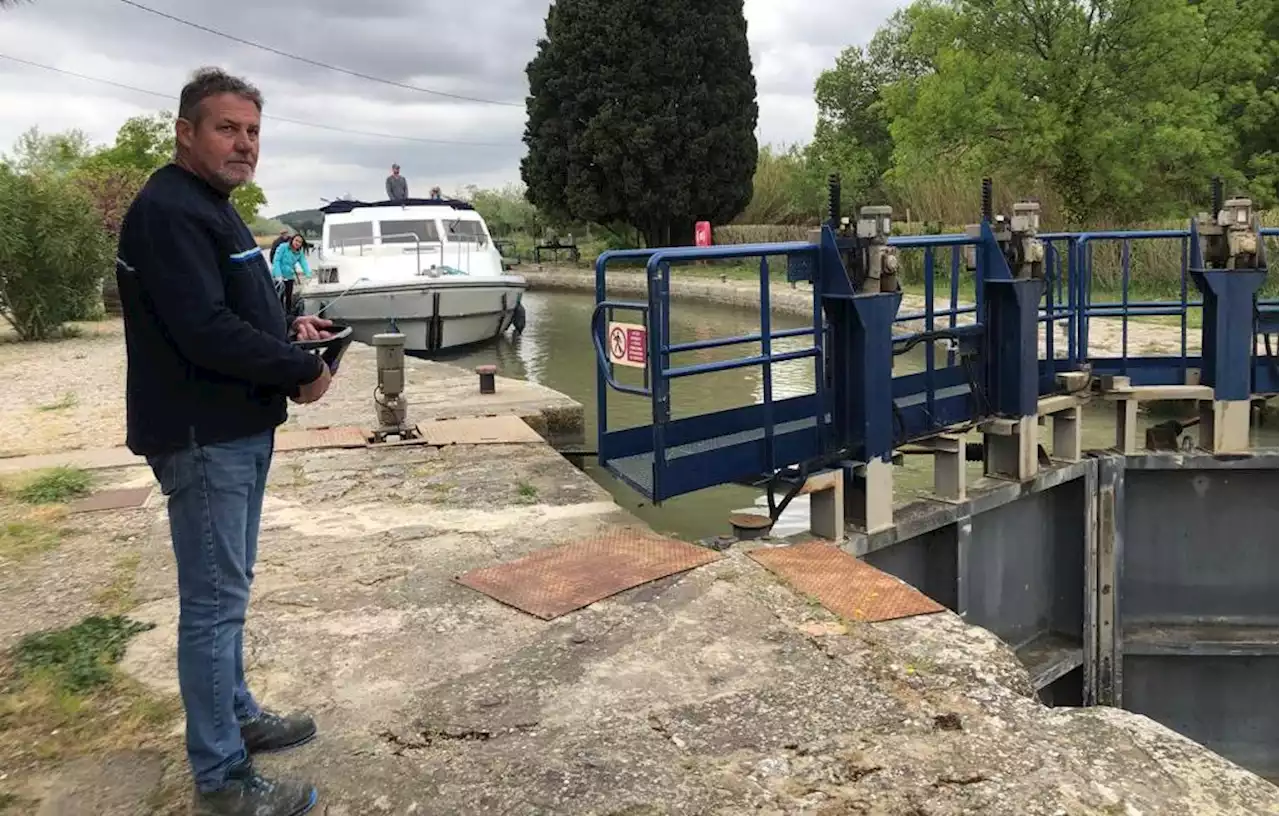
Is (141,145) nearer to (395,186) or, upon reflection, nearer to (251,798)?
(395,186)

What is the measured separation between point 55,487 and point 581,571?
3.68 meters

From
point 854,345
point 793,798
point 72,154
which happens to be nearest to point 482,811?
point 793,798

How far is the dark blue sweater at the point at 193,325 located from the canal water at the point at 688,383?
464cm

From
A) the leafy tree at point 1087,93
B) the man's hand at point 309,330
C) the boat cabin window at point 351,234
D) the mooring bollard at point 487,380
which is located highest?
the leafy tree at point 1087,93

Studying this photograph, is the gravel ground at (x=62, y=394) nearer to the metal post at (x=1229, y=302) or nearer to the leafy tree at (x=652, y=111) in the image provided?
the metal post at (x=1229, y=302)

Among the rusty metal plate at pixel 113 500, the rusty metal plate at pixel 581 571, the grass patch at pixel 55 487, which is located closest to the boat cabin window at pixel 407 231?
the grass patch at pixel 55 487

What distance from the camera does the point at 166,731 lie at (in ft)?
10.1

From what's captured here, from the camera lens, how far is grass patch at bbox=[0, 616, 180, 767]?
3.02m

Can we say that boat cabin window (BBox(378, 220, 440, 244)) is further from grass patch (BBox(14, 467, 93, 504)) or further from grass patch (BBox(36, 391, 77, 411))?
grass patch (BBox(14, 467, 93, 504))

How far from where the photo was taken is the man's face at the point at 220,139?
2.45 m

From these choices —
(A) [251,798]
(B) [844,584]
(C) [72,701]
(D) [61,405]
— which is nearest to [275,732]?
(A) [251,798]

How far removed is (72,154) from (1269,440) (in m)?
50.9

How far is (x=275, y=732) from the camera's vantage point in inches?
115

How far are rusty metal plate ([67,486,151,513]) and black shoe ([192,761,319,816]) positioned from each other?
3.65 meters
